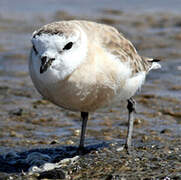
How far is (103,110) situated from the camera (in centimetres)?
809

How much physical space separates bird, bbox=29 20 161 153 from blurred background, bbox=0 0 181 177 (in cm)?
79

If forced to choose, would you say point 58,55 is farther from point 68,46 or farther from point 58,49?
point 68,46

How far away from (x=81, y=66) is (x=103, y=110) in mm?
2611

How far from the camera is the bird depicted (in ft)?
17.4

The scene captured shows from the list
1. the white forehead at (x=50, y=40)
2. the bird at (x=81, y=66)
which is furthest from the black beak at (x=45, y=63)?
the white forehead at (x=50, y=40)

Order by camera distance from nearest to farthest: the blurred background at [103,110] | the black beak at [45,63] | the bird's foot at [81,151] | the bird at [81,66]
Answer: the black beak at [45,63]
the bird at [81,66]
the bird's foot at [81,151]
the blurred background at [103,110]

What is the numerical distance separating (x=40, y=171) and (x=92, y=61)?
128 cm

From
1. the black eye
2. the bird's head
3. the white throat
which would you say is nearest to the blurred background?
the white throat

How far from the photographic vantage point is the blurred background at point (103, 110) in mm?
7168

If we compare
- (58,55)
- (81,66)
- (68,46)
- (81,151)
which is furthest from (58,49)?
(81,151)

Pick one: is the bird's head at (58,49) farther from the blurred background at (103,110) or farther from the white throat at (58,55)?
the blurred background at (103,110)

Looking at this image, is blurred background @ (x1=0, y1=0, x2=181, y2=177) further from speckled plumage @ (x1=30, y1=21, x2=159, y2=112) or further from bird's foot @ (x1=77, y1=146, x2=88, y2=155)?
speckled plumage @ (x1=30, y1=21, x2=159, y2=112)

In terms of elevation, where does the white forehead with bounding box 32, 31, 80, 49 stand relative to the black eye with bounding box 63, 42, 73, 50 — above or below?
above

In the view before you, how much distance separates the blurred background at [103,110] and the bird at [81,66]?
786 millimetres
